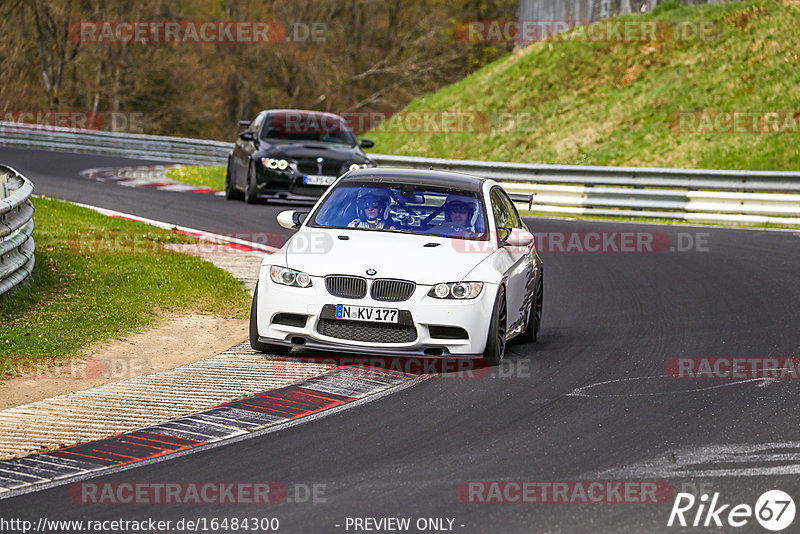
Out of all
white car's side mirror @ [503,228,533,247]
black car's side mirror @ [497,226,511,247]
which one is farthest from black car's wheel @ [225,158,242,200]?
white car's side mirror @ [503,228,533,247]

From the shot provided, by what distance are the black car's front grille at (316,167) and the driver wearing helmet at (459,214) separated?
10.4m

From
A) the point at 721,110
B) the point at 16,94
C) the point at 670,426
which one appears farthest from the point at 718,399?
the point at 16,94

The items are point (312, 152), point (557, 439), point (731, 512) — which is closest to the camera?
point (731, 512)

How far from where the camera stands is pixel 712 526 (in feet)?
17.6

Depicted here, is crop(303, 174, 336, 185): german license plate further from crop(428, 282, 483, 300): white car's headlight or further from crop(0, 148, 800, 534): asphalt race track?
crop(428, 282, 483, 300): white car's headlight

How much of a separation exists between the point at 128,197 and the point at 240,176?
2244 millimetres

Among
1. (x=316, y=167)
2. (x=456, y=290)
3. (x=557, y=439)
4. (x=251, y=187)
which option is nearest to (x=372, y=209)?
(x=456, y=290)

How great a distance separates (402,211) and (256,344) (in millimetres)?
1734

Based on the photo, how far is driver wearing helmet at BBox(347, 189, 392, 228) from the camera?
992cm

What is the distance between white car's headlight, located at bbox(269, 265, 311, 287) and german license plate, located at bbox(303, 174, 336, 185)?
11263mm

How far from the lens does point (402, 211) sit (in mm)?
10062

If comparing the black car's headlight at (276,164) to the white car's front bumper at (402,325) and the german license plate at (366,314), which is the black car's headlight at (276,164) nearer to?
the white car's front bumper at (402,325)

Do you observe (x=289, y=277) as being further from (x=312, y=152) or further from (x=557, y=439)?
(x=312, y=152)

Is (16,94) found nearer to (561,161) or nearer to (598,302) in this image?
(561,161)
